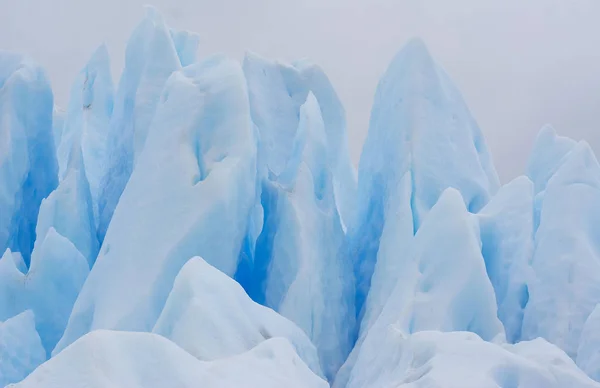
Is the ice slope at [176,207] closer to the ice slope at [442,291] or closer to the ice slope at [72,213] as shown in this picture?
the ice slope at [72,213]

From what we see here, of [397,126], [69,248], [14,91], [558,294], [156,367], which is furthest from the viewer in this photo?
[14,91]

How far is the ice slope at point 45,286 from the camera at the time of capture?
8312 mm

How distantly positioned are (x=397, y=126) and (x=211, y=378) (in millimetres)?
5151

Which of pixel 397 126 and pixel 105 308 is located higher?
pixel 397 126

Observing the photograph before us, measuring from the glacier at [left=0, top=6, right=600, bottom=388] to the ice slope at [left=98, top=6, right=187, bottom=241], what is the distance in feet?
0.10

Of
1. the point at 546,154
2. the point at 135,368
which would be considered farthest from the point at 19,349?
the point at 546,154

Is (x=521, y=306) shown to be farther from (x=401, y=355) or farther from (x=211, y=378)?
(x=211, y=378)

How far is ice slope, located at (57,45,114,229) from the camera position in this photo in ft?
39.7

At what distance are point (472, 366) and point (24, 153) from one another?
279 inches

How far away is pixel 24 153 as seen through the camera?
9875mm

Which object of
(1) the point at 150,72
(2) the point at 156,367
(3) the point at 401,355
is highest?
(1) the point at 150,72

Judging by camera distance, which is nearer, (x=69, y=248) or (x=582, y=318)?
(x=582, y=318)

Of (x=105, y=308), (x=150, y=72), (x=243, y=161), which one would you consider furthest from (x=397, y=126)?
(x=105, y=308)

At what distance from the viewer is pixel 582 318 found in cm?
690
